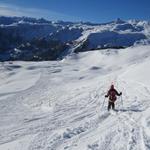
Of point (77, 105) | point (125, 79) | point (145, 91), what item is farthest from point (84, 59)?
point (77, 105)

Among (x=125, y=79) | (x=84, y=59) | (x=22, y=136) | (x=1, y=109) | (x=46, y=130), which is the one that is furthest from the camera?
(x=84, y=59)

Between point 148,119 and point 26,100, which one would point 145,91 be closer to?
point 26,100

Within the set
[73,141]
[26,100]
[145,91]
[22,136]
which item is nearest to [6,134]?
[22,136]

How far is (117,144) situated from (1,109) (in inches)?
446

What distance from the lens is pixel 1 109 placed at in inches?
875

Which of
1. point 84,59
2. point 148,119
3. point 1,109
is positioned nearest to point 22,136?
point 148,119

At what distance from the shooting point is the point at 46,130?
1499 cm

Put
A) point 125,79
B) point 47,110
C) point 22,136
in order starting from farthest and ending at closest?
point 125,79, point 47,110, point 22,136

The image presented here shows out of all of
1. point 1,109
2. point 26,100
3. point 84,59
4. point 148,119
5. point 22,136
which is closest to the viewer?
point 22,136

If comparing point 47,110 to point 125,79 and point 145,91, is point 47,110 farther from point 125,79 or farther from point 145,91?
point 125,79

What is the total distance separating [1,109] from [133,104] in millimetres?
8188

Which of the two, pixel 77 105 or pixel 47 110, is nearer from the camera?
pixel 47 110

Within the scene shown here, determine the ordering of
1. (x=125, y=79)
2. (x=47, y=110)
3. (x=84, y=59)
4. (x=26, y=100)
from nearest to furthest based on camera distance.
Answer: (x=47, y=110), (x=26, y=100), (x=125, y=79), (x=84, y=59)

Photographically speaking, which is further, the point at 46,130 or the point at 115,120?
the point at 115,120
